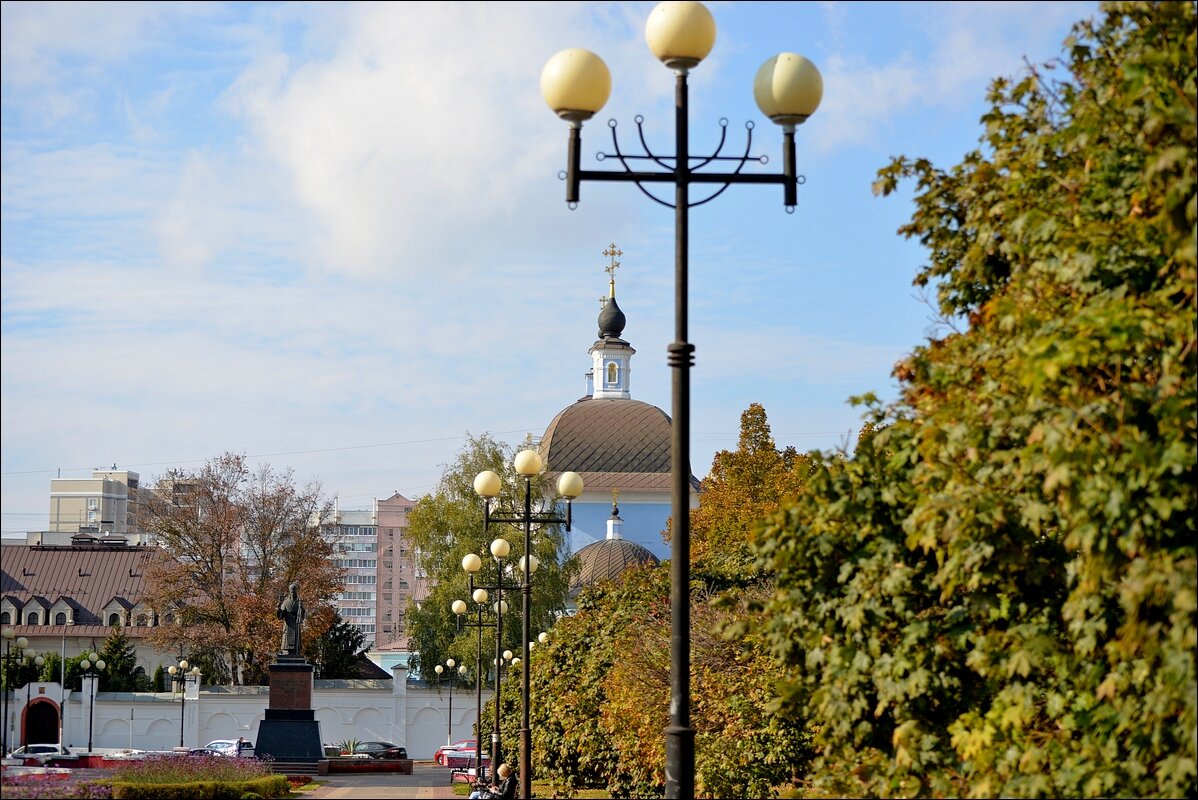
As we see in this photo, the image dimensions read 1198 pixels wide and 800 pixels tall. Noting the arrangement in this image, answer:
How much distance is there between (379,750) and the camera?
52750 millimetres

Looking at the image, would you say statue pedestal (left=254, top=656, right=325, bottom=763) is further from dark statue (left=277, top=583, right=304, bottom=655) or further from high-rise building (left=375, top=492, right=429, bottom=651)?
high-rise building (left=375, top=492, right=429, bottom=651)

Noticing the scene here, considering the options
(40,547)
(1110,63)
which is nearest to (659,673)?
(1110,63)

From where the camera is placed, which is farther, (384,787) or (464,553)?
(464,553)

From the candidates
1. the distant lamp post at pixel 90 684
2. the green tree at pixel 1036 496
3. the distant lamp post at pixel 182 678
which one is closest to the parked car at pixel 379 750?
the distant lamp post at pixel 182 678

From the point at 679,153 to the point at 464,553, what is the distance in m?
46.1

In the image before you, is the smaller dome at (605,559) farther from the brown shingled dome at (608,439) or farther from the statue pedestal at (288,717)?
the statue pedestal at (288,717)

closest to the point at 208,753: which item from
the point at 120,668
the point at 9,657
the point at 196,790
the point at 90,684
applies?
the point at 9,657

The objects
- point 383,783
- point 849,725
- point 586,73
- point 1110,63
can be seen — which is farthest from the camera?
point 383,783

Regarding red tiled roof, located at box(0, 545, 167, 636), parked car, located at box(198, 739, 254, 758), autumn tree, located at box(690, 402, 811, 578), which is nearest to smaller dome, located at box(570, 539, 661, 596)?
autumn tree, located at box(690, 402, 811, 578)

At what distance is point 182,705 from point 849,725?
152 feet

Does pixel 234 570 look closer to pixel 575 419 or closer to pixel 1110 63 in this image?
pixel 575 419

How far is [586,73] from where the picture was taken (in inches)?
331

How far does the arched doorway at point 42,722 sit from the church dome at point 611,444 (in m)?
24.4

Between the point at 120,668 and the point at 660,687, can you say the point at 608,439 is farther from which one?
the point at 660,687
